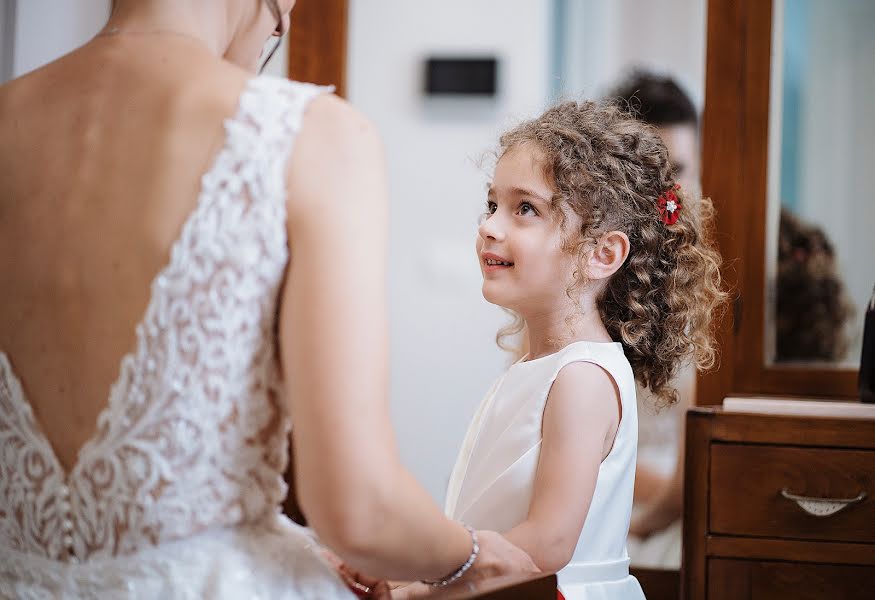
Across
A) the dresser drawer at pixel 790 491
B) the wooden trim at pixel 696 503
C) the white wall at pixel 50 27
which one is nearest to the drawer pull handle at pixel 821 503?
the dresser drawer at pixel 790 491

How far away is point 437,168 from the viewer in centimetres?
261

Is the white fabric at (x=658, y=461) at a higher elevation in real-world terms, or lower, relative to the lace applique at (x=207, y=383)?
lower

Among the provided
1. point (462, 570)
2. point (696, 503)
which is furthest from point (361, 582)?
point (696, 503)

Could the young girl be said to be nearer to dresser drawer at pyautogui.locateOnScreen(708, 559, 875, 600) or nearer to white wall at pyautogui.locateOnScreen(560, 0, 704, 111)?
dresser drawer at pyautogui.locateOnScreen(708, 559, 875, 600)

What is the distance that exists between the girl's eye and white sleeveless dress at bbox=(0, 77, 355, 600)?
74 centimetres

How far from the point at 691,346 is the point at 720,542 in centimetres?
41

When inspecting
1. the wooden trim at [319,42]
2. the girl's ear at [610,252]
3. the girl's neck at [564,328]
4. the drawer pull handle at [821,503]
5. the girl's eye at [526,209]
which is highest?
the wooden trim at [319,42]

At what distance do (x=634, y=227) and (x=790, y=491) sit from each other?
61 centimetres

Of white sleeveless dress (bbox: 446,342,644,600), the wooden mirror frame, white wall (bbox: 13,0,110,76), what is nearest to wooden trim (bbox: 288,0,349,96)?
white wall (bbox: 13,0,110,76)

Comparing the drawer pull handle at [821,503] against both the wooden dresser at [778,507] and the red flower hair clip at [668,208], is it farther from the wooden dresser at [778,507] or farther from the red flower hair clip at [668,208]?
the red flower hair clip at [668,208]

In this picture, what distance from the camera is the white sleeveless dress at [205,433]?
2.49 ft

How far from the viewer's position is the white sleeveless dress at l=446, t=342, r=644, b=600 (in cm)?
136

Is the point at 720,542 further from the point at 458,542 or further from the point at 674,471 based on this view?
the point at 458,542

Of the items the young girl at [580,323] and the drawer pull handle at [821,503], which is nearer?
the young girl at [580,323]
